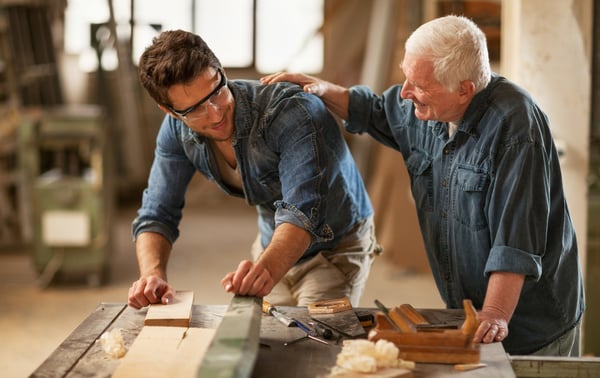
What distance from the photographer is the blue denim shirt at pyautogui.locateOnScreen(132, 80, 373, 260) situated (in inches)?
96.3

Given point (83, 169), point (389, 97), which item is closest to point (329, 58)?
point (83, 169)

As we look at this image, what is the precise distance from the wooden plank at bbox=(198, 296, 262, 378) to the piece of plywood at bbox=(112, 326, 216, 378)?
12 cm

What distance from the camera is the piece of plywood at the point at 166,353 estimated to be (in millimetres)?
1896

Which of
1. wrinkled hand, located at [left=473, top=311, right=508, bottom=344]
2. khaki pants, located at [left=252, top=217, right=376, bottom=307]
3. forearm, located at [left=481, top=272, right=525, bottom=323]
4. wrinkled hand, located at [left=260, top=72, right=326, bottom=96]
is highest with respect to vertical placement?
wrinkled hand, located at [left=260, top=72, right=326, bottom=96]

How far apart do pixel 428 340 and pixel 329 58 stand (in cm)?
690

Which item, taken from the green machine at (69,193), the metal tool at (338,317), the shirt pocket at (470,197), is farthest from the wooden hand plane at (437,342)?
the green machine at (69,193)

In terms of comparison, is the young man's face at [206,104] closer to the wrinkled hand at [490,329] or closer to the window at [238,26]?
the wrinkled hand at [490,329]

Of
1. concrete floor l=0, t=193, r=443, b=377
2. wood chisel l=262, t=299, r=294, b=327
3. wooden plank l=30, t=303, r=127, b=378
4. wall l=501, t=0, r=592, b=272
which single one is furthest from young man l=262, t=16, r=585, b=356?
concrete floor l=0, t=193, r=443, b=377

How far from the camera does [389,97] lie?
274 centimetres

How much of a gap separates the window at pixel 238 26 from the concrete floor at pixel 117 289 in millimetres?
2126

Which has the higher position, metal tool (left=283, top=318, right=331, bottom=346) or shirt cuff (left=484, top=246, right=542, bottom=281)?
shirt cuff (left=484, top=246, right=542, bottom=281)

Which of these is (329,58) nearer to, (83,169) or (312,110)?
(83,169)

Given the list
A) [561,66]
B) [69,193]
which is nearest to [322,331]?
[561,66]

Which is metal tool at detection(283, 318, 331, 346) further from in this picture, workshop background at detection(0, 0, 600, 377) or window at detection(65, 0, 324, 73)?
window at detection(65, 0, 324, 73)
